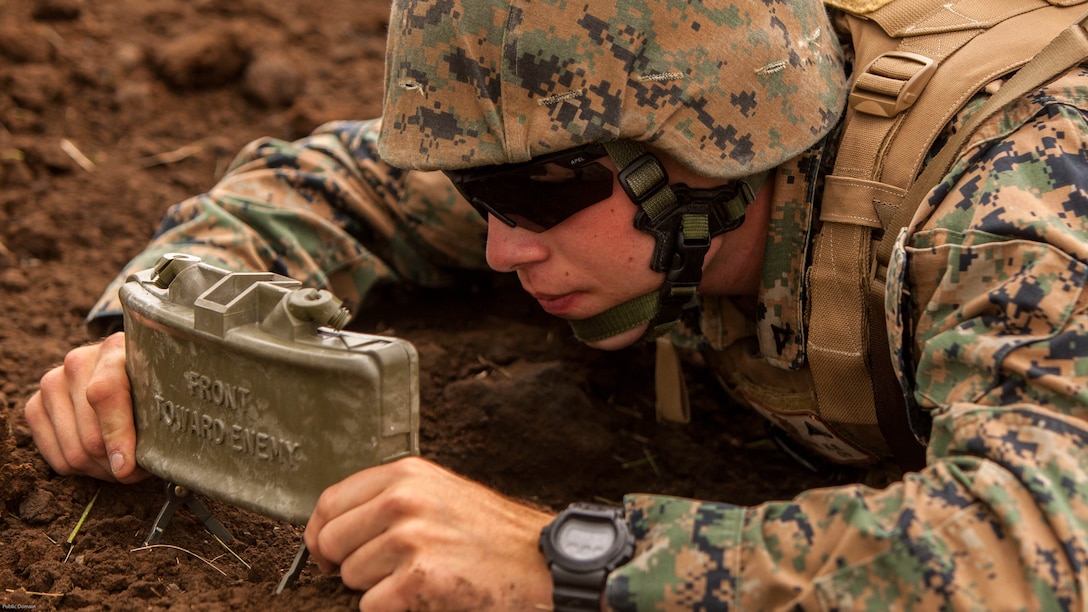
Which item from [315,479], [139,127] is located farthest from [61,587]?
[139,127]

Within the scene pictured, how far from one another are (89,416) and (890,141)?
1.99 meters

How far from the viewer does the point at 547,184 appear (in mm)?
2688

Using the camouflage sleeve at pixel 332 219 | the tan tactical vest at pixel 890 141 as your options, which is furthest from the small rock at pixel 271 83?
the tan tactical vest at pixel 890 141

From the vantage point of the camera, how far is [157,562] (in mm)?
2623

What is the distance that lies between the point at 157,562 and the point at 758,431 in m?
2.13

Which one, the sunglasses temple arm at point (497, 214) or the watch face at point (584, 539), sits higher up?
the sunglasses temple arm at point (497, 214)

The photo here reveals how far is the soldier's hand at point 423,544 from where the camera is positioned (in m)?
2.14

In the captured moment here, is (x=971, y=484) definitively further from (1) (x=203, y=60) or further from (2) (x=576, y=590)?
(1) (x=203, y=60)

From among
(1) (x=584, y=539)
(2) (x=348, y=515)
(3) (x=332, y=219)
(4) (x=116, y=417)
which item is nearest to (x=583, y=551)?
(1) (x=584, y=539)

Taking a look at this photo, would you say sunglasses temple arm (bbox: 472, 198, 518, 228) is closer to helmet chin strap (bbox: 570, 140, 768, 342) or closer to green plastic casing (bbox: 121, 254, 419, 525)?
helmet chin strap (bbox: 570, 140, 768, 342)

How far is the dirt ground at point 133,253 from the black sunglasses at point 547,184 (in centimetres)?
94

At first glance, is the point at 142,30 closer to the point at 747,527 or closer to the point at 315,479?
the point at 315,479

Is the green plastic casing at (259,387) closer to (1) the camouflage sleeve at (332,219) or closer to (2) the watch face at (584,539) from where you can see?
(2) the watch face at (584,539)

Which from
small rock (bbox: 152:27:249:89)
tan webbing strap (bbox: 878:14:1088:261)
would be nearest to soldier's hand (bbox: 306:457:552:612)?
tan webbing strap (bbox: 878:14:1088:261)
